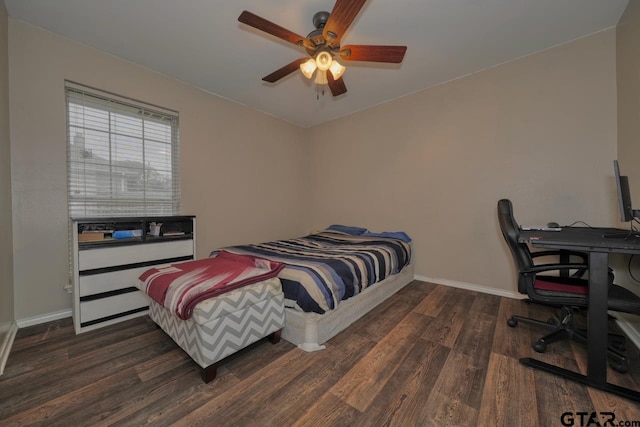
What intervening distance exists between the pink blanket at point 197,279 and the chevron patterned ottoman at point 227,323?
5 cm

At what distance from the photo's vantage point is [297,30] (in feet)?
7.39

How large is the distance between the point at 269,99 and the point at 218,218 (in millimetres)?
1947

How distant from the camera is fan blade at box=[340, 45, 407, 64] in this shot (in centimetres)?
190

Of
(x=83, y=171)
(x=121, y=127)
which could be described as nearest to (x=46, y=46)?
(x=121, y=127)

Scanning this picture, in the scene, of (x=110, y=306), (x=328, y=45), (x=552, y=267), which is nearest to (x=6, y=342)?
(x=110, y=306)

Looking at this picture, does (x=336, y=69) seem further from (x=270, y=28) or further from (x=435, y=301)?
(x=435, y=301)

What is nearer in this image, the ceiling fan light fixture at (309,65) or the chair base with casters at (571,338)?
the chair base with casters at (571,338)

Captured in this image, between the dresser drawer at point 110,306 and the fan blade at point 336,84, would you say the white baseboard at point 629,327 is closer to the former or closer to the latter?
the fan blade at point 336,84

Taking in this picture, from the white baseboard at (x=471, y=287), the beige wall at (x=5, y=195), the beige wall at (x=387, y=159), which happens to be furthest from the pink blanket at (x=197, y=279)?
the white baseboard at (x=471, y=287)

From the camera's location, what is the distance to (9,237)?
2.03 metres

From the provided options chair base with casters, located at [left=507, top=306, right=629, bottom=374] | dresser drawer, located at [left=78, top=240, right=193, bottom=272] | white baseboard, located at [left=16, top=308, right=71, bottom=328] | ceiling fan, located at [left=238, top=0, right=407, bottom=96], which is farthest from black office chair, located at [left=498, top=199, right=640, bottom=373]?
white baseboard, located at [left=16, top=308, right=71, bottom=328]

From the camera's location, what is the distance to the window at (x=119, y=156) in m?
2.44

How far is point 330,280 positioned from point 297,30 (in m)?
2.32

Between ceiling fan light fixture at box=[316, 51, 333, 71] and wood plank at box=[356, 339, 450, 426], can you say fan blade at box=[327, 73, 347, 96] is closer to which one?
ceiling fan light fixture at box=[316, 51, 333, 71]
